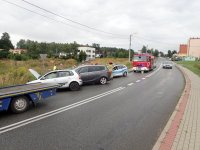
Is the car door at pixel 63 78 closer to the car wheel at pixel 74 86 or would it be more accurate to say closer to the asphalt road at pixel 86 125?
the car wheel at pixel 74 86

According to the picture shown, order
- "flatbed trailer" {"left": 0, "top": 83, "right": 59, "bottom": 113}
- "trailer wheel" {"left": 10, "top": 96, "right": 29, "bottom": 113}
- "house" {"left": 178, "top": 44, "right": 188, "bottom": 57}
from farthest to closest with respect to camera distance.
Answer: "house" {"left": 178, "top": 44, "right": 188, "bottom": 57} < "trailer wheel" {"left": 10, "top": 96, "right": 29, "bottom": 113} < "flatbed trailer" {"left": 0, "top": 83, "right": 59, "bottom": 113}

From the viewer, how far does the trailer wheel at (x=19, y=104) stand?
382 inches

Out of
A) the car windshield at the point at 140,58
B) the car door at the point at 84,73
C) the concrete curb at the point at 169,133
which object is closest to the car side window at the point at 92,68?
the car door at the point at 84,73

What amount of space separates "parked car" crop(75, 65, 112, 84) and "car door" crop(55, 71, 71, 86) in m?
2.81

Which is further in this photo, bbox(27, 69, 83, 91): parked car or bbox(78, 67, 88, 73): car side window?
bbox(78, 67, 88, 73): car side window

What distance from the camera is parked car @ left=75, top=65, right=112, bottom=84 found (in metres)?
20.0

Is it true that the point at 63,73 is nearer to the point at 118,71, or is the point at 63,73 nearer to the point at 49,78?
the point at 49,78

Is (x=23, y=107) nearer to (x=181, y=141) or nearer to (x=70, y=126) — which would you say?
(x=70, y=126)

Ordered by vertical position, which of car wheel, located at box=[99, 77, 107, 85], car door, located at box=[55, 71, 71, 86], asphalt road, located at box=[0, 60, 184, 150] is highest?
car door, located at box=[55, 71, 71, 86]

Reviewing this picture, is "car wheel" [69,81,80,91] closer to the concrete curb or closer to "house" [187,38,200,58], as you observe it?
the concrete curb

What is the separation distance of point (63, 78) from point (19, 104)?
694 cm

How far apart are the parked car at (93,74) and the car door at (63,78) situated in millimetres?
2809

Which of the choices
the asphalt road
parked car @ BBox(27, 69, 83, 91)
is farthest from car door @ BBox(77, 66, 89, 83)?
the asphalt road

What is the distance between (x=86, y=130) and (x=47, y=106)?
4059 millimetres
